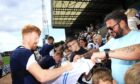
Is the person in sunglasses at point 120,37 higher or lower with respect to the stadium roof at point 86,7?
higher

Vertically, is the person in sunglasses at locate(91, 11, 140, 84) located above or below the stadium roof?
above

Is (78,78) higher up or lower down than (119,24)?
lower down

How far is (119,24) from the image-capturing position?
14.6 feet

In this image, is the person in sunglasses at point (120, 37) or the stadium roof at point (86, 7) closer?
the person in sunglasses at point (120, 37)

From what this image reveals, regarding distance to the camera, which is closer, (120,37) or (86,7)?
(120,37)

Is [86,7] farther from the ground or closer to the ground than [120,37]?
closer to the ground

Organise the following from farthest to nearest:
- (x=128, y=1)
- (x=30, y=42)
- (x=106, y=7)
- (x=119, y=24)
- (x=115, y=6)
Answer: (x=106, y=7)
(x=115, y=6)
(x=128, y=1)
(x=119, y=24)
(x=30, y=42)

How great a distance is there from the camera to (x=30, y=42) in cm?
411

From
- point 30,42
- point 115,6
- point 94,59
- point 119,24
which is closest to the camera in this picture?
point 94,59

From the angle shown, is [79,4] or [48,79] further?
[79,4]

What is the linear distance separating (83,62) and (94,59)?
224 mm

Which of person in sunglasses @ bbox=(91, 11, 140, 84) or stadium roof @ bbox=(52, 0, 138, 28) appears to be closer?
person in sunglasses @ bbox=(91, 11, 140, 84)

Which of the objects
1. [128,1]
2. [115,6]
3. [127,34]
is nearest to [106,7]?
[115,6]

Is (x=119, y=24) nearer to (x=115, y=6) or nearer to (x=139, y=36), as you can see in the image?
(x=139, y=36)
